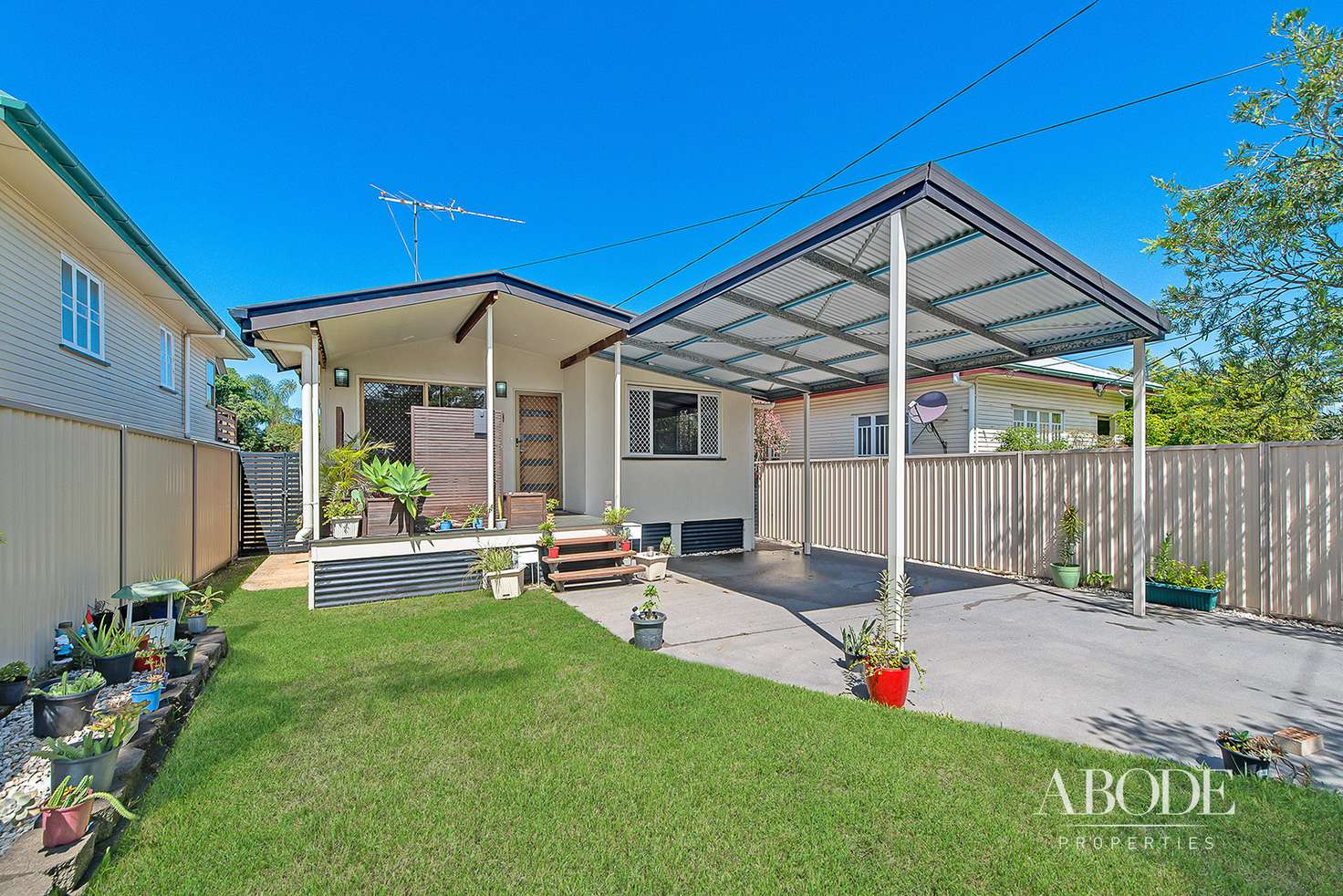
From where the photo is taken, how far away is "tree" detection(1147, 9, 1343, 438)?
21.0 feet

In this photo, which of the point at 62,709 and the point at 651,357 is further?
the point at 651,357

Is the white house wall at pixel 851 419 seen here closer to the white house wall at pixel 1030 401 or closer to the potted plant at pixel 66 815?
the white house wall at pixel 1030 401

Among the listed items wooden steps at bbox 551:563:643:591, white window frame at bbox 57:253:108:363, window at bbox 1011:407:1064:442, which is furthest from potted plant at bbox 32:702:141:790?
window at bbox 1011:407:1064:442

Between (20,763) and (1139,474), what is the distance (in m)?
8.80

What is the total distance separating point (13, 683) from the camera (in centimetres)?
347

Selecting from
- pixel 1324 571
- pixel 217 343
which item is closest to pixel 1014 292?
pixel 1324 571

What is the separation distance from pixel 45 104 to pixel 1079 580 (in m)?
18.4

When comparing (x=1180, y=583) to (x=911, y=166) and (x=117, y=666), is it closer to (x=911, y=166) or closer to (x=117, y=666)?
(x=911, y=166)

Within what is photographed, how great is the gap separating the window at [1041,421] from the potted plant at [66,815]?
14487 millimetres

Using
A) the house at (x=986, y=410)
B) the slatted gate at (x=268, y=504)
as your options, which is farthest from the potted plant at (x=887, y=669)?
the slatted gate at (x=268, y=504)

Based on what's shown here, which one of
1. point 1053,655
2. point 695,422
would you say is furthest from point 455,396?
point 1053,655

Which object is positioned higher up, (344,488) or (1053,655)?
(344,488)

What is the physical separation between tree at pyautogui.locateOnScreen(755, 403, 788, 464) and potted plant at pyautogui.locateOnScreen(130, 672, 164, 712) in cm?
1328

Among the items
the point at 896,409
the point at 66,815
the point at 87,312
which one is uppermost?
the point at 87,312
